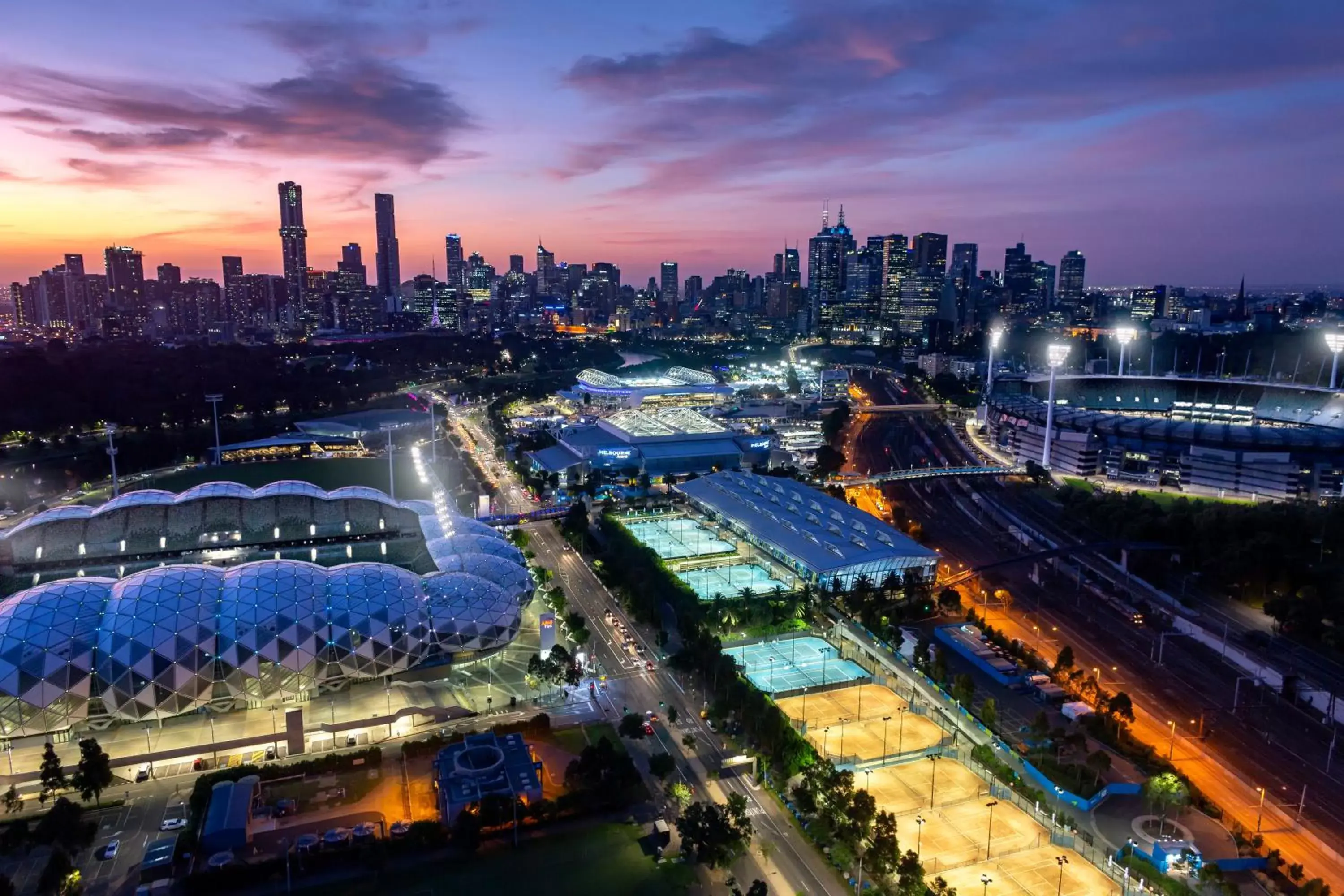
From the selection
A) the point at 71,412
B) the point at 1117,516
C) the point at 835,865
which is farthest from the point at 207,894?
the point at 71,412

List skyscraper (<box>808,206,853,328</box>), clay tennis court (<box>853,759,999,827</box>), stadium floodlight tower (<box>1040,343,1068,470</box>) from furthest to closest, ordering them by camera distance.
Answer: skyscraper (<box>808,206,853,328</box>), stadium floodlight tower (<box>1040,343,1068,470</box>), clay tennis court (<box>853,759,999,827</box>)

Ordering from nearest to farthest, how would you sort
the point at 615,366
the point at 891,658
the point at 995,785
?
the point at 995,785
the point at 891,658
the point at 615,366

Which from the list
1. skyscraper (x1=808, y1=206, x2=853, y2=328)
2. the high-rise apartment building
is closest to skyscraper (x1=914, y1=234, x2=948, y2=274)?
skyscraper (x1=808, y1=206, x2=853, y2=328)

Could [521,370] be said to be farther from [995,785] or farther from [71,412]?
[995,785]

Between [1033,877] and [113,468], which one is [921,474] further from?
[113,468]

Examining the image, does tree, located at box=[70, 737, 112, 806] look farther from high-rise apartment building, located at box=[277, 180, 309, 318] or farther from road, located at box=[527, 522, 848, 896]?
high-rise apartment building, located at box=[277, 180, 309, 318]

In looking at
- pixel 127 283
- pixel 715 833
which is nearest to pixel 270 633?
pixel 715 833
